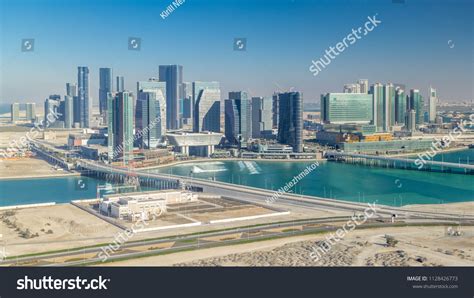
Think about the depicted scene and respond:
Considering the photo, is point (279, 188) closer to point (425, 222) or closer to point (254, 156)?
point (425, 222)

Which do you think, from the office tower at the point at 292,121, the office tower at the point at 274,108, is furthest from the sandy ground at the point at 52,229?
the office tower at the point at 274,108

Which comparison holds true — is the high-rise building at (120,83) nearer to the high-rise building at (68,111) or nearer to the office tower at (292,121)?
the high-rise building at (68,111)

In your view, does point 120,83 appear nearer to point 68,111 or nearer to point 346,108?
point 68,111

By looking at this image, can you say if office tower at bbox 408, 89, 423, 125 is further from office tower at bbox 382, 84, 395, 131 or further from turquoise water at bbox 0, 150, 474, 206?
turquoise water at bbox 0, 150, 474, 206

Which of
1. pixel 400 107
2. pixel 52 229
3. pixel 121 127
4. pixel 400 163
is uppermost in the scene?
pixel 400 107

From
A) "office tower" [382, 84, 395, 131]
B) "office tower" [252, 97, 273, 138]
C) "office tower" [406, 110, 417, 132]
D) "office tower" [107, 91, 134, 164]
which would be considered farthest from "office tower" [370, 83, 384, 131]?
"office tower" [107, 91, 134, 164]

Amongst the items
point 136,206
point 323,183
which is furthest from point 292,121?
point 136,206
